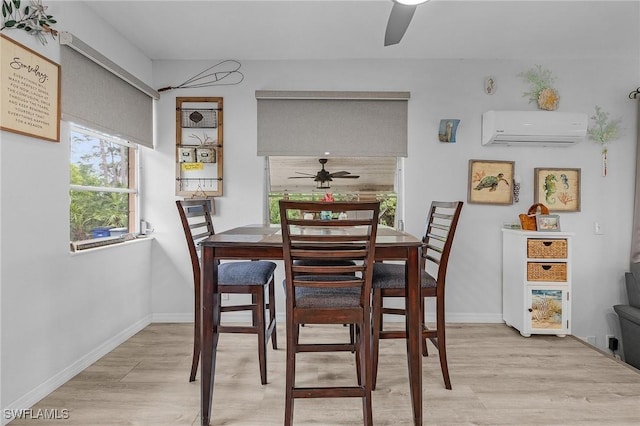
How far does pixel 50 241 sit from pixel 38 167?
434 mm

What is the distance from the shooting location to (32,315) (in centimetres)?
203

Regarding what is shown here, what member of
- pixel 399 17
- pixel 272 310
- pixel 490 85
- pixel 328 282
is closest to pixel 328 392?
pixel 328 282

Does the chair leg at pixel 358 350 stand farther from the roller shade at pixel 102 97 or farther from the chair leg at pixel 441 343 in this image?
the roller shade at pixel 102 97

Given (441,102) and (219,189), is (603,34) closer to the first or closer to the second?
(441,102)

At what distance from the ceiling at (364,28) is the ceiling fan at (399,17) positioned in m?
0.53

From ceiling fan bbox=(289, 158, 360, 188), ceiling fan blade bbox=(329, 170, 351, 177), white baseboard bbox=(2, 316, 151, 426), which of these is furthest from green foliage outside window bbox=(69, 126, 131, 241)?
ceiling fan blade bbox=(329, 170, 351, 177)

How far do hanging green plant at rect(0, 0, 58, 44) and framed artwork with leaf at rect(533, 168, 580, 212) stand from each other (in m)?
3.86

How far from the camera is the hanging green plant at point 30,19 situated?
1.86 m

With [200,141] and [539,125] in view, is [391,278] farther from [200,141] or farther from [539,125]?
[200,141]

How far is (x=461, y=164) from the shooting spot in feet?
11.3

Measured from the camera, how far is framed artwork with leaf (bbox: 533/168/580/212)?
11.2ft

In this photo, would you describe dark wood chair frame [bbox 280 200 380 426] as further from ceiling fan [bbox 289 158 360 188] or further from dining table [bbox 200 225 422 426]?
ceiling fan [bbox 289 158 360 188]

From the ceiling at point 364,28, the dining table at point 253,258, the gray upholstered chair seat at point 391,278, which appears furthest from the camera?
the ceiling at point 364,28

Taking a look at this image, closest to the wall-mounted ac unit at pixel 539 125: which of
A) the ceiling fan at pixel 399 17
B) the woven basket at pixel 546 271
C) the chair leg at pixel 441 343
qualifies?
the woven basket at pixel 546 271
